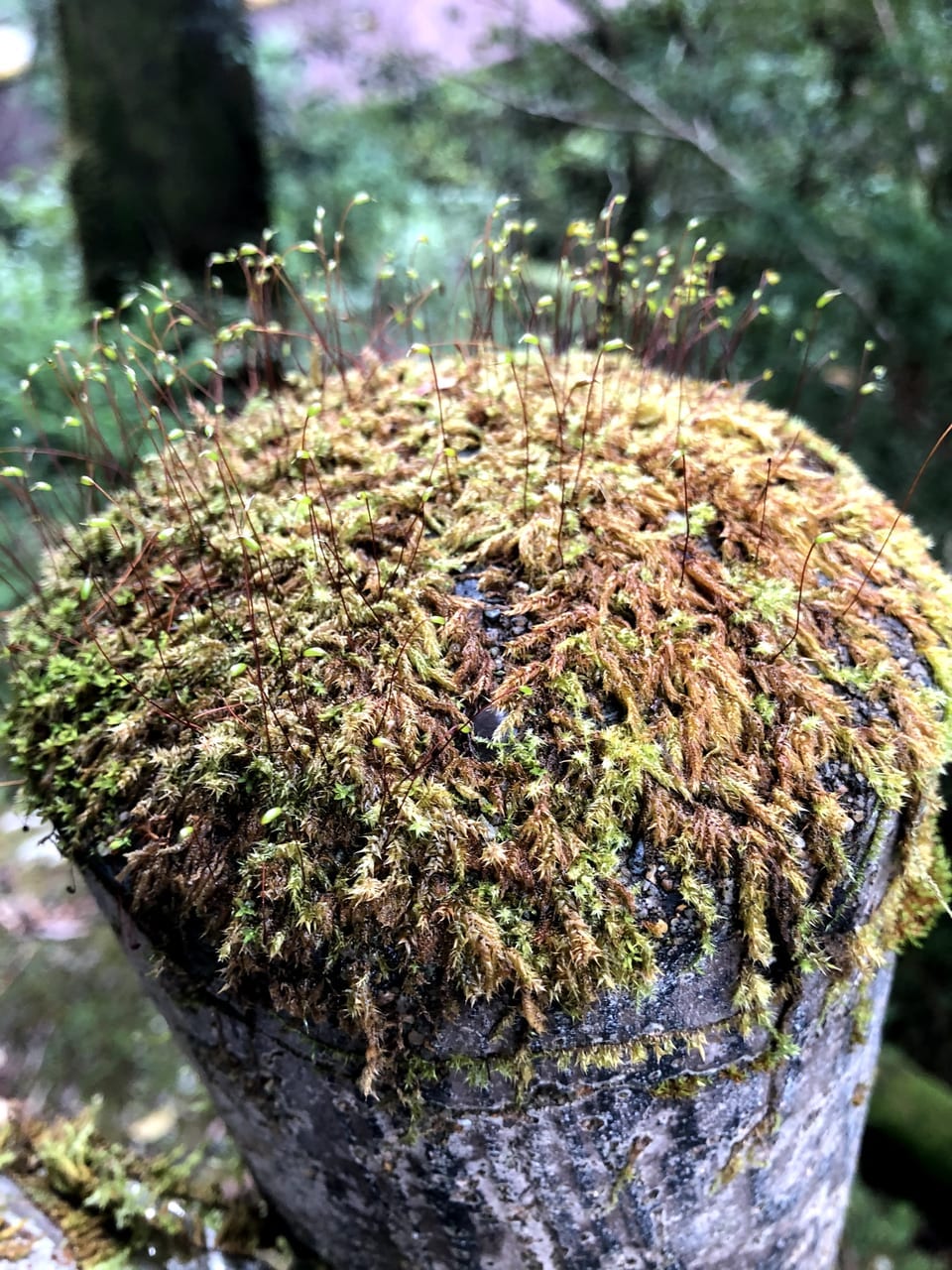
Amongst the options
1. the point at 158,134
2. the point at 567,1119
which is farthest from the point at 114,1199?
the point at 158,134

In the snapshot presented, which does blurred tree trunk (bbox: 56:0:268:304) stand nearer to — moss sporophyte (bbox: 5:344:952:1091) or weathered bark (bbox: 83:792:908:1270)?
moss sporophyte (bbox: 5:344:952:1091)

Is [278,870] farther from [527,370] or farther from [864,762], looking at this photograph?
[527,370]

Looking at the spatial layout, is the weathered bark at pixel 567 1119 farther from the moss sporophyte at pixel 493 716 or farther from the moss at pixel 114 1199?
the moss at pixel 114 1199

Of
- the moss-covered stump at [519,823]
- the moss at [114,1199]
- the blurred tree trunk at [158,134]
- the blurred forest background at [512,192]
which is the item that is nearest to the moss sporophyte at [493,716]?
the moss-covered stump at [519,823]

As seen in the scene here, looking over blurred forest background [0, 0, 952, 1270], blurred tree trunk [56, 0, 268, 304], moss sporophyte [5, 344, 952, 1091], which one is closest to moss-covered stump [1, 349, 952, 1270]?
moss sporophyte [5, 344, 952, 1091]

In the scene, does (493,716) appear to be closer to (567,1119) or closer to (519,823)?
(519,823)

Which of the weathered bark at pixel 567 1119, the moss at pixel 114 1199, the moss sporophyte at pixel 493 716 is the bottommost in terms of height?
the moss at pixel 114 1199
